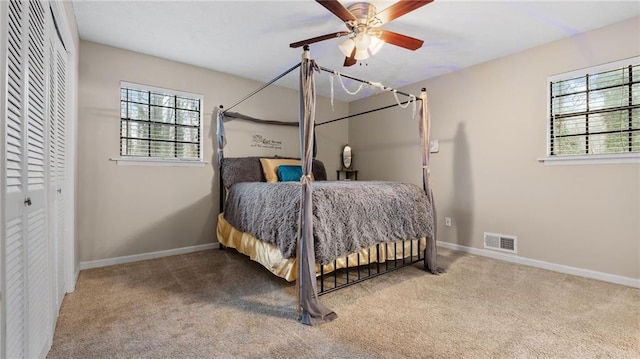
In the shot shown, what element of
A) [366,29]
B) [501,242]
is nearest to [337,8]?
[366,29]

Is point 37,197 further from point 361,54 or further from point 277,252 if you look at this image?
point 361,54

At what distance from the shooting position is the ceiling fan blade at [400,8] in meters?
1.88

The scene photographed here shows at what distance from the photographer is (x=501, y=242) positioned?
332cm

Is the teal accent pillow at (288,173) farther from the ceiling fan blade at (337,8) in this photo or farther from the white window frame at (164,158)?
the ceiling fan blade at (337,8)

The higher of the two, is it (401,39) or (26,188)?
(401,39)

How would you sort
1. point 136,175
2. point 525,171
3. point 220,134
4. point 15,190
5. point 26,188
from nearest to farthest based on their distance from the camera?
point 15,190
point 26,188
point 525,171
point 136,175
point 220,134

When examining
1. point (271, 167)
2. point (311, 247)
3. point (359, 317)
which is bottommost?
point (359, 317)

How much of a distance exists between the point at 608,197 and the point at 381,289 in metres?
2.30

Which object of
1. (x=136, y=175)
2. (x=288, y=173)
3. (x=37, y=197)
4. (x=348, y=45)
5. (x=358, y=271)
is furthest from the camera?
(x=288, y=173)

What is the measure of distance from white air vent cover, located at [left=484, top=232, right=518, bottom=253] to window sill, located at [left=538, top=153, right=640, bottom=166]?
0.91 meters

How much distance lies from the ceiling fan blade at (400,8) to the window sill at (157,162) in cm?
273

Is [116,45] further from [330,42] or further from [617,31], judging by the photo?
[617,31]

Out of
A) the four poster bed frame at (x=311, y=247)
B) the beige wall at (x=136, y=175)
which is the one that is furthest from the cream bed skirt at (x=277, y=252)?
the beige wall at (x=136, y=175)

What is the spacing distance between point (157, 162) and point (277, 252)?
203cm
